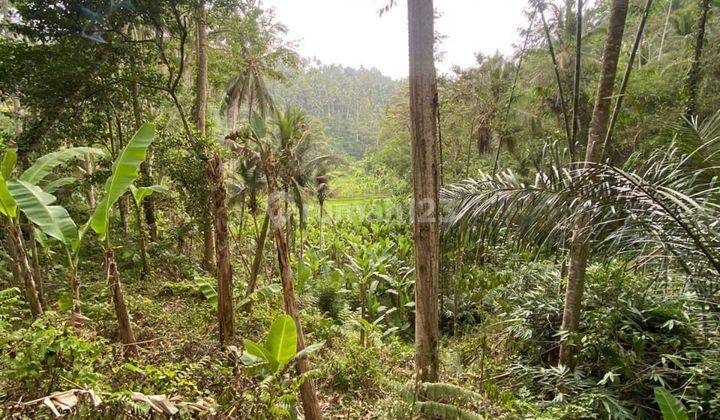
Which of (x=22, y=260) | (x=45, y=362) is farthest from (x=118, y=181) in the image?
(x=45, y=362)

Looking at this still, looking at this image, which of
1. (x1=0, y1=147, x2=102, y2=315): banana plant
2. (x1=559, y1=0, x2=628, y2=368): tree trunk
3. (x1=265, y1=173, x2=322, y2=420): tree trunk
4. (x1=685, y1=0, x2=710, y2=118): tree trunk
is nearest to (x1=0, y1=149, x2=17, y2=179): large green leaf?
(x1=0, y1=147, x2=102, y2=315): banana plant

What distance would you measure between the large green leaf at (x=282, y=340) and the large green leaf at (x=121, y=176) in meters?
1.66

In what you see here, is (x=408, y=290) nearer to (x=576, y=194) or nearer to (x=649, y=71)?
(x=576, y=194)

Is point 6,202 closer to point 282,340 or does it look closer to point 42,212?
point 42,212

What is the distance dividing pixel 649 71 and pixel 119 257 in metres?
14.9

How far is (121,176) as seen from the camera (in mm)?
3029

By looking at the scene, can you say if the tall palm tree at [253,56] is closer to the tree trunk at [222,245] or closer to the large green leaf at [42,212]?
the tree trunk at [222,245]

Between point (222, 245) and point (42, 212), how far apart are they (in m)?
1.44

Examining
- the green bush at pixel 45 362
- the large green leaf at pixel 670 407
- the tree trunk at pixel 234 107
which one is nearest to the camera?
the green bush at pixel 45 362

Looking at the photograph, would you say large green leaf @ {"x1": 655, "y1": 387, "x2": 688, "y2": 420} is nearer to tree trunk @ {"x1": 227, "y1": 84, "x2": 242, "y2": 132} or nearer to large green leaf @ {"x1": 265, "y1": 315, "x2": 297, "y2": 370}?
large green leaf @ {"x1": 265, "y1": 315, "x2": 297, "y2": 370}

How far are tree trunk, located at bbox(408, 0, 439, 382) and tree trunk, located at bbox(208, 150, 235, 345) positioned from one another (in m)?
1.99

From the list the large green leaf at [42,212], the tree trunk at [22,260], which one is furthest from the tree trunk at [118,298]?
the tree trunk at [22,260]

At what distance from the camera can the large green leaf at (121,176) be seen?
2916 mm

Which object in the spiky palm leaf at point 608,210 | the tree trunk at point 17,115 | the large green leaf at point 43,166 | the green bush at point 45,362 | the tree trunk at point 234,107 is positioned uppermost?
the tree trunk at point 234,107
